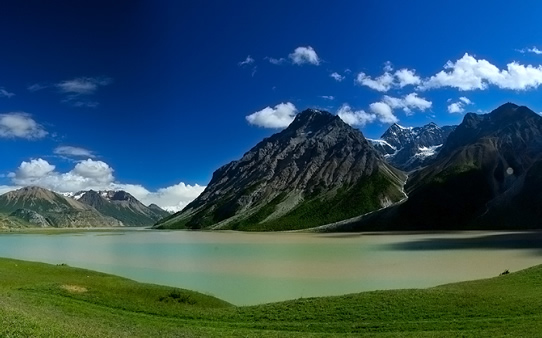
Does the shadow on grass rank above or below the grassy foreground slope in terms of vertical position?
below

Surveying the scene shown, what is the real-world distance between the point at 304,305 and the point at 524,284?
2180 cm

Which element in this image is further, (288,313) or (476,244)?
(476,244)

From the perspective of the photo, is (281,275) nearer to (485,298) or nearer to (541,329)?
(485,298)

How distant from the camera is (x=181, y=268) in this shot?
74438 millimetres

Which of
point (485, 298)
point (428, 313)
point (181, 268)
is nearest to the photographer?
point (428, 313)

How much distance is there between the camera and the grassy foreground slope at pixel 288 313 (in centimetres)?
2694

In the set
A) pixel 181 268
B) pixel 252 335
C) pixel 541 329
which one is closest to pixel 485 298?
pixel 541 329

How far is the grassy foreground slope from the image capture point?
88.4ft

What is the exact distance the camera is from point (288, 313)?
3378 cm

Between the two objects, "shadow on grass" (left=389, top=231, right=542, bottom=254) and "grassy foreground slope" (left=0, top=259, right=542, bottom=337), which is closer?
"grassy foreground slope" (left=0, top=259, right=542, bottom=337)

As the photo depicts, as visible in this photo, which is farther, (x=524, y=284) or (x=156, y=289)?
(x=156, y=289)

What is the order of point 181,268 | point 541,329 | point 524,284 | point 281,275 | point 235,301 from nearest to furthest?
point 541,329 → point 524,284 → point 235,301 → point 281,275 → point 181,268

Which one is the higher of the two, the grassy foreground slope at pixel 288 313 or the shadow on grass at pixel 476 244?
the grassy foreground slope at pixel 288 313

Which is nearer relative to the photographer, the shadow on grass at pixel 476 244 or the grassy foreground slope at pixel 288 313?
the grassy foreground slope at pixel 288 313
